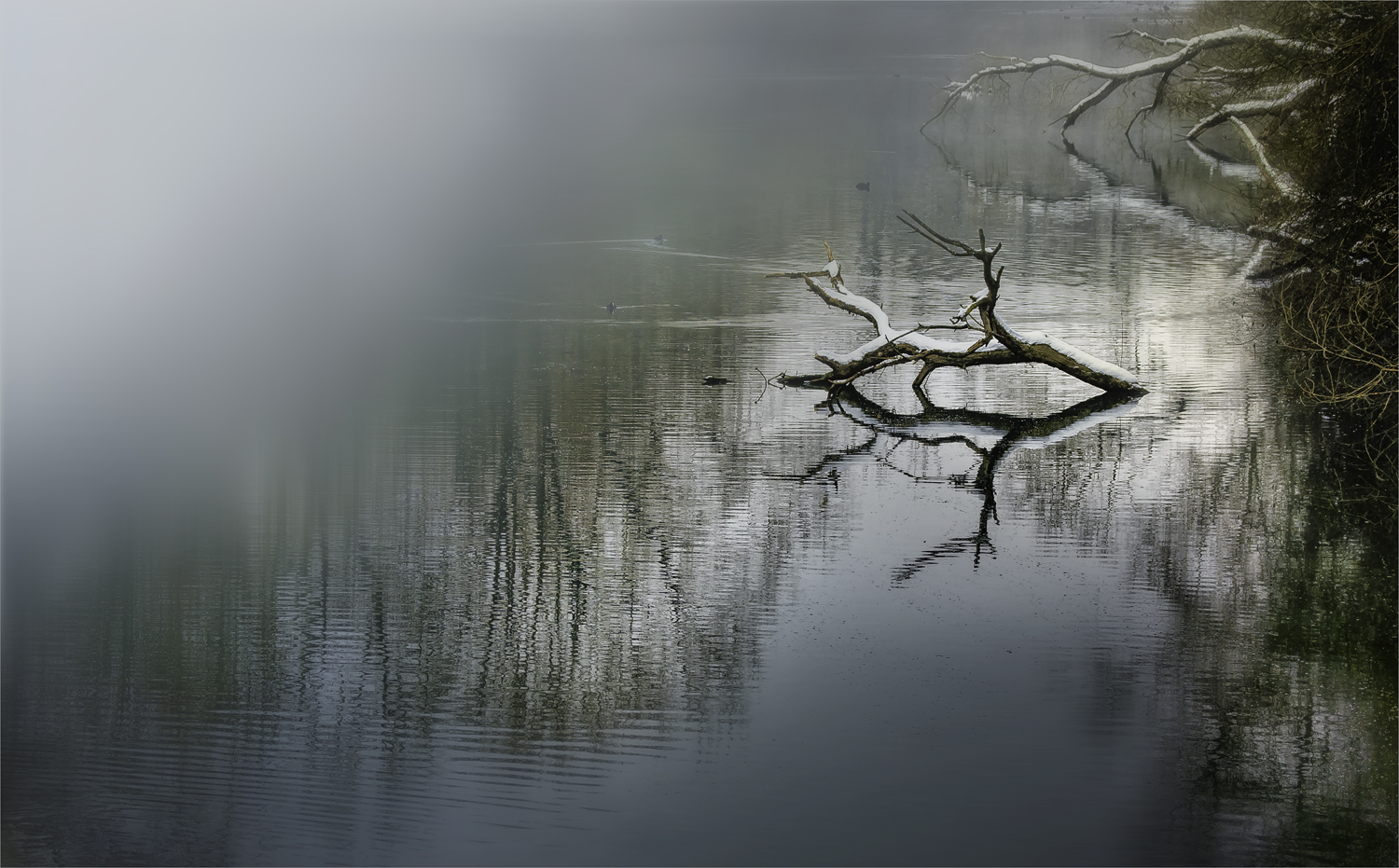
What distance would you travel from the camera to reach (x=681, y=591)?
23.1 feet

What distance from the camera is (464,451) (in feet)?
31.7

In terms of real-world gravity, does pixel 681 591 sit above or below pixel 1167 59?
below

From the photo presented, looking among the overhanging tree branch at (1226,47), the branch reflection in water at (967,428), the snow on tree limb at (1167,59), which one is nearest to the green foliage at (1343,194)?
the overhanging tree branch at (1226,47)

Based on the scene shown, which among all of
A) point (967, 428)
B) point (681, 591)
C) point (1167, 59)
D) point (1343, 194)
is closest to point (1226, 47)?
point (1167, 59)

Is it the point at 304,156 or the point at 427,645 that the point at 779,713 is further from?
the point at 304,156

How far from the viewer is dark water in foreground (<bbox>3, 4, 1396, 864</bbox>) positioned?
5055 mm

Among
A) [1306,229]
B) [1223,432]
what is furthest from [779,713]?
[1306,229]

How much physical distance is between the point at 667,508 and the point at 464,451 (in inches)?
79.5

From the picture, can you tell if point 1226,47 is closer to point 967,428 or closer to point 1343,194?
point 1343,194

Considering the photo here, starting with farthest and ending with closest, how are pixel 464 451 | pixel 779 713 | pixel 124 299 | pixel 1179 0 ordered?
pixel 1179 0 → pixel 124 299 → pixel 464 451 → pixel 779 713

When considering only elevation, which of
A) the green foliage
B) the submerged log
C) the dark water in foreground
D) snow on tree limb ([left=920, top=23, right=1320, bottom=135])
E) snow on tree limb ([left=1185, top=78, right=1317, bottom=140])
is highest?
snow on tree limb ([left=920, top=23, right=1320, bottom=135])

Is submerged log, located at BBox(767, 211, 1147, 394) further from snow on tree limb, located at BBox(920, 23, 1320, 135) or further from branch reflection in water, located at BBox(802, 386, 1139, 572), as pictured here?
snow on tree limb, located at BBox(920, 23, 1320, 135)

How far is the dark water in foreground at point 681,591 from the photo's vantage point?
5055 mm

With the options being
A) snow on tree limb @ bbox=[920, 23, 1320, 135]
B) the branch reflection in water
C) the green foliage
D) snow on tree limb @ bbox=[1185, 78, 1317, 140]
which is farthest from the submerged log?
snow on tree limb @ bbox=[920, 23, 1320, 135]
